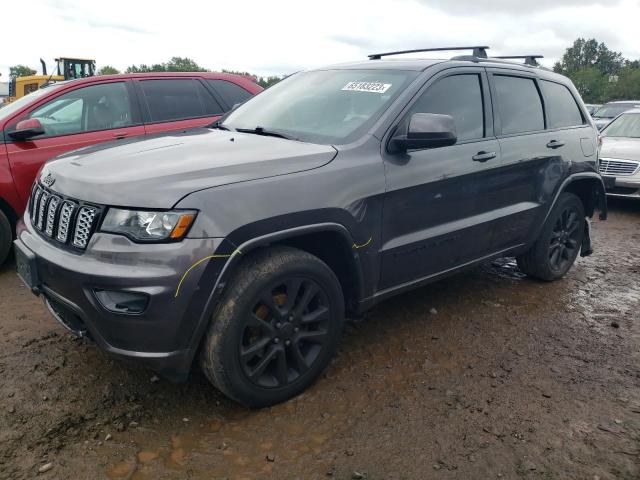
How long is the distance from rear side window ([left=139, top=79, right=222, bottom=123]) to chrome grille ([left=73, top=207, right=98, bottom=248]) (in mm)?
3052

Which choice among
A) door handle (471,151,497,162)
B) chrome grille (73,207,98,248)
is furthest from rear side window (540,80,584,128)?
chrome grille (73,207,98,248)

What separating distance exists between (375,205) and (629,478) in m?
1.73

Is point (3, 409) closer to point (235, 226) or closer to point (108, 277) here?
point (108, 277)

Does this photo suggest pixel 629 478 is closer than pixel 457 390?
Yes

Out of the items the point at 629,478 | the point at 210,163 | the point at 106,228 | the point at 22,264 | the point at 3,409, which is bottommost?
the point at 3,409

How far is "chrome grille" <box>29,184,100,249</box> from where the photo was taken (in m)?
2.48

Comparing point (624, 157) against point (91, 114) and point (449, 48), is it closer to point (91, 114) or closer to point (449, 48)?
point (449, 48)

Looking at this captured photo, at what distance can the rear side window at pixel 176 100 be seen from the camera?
5.39 metres

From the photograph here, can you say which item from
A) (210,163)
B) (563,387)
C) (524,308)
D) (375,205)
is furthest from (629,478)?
(210,163)

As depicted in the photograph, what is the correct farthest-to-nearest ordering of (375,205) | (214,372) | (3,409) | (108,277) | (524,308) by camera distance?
(524,308)
(375,205)
(3,409)
(214,372)
(108,277)

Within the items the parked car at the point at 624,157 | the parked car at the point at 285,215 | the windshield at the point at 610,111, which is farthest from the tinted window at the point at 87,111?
the windshield at the point at 610,111

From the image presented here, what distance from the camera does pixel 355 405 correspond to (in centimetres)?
288

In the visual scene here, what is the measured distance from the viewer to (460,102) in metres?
3.66

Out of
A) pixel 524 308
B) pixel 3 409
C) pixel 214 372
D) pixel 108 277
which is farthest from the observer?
pixel 524 308
